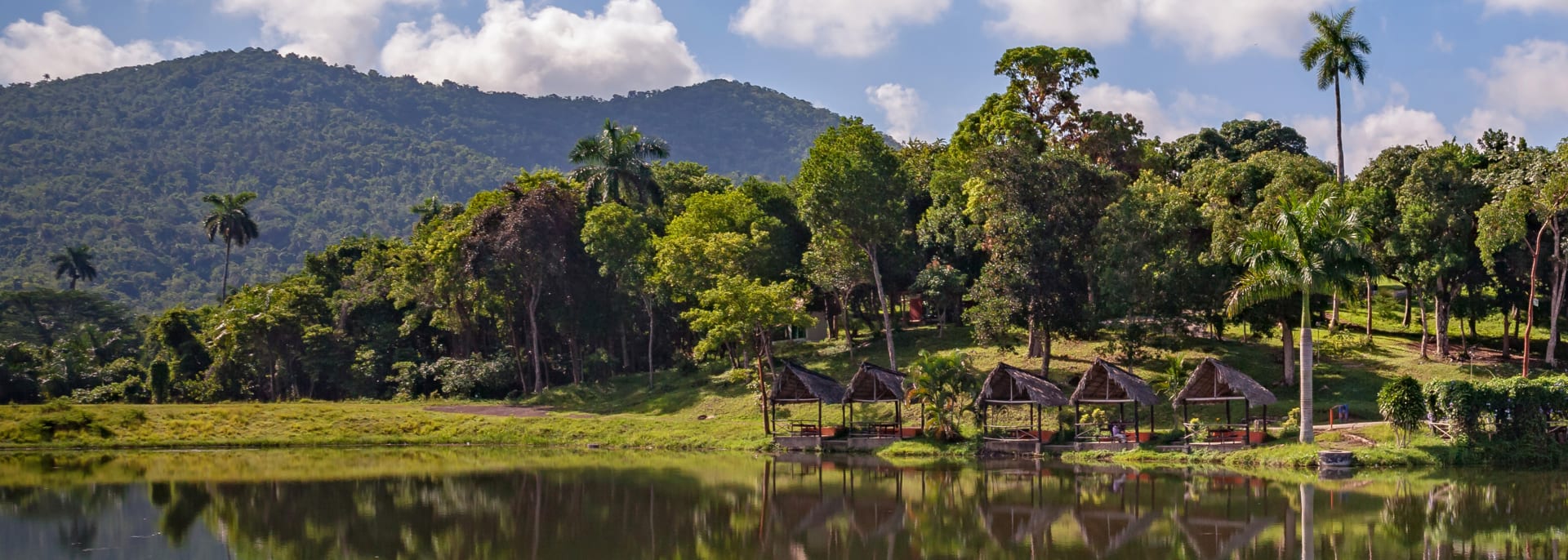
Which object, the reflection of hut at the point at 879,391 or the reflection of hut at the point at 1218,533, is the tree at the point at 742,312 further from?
the reflection of hut at the point at 1218,533

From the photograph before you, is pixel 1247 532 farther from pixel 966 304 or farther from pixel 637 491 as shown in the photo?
pixel 966 304

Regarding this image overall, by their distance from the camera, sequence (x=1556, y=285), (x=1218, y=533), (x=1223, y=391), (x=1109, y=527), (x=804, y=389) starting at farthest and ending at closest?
(x=804, y=389)
(x=1556, y=285)
(x=1223, y=391)
(x=1109, y=527)
(x=1218, y=533)

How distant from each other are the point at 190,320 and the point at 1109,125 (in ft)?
197

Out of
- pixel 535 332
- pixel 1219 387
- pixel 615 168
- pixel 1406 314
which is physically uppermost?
pixel 615 168

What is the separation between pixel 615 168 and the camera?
72.1 meters

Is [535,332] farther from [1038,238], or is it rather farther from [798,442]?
[1038,238]

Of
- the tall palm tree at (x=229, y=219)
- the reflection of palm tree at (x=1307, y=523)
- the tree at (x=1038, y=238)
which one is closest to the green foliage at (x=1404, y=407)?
the reflection of palm tree at (x=1307, y=523)

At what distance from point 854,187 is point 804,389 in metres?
10.6

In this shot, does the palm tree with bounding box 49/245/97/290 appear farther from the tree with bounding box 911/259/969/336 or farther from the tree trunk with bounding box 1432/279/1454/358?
the tree trunk with bounding box 1432/279/1454/358

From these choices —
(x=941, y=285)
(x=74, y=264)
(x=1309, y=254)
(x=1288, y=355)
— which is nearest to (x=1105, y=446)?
(x=1309, y=254)

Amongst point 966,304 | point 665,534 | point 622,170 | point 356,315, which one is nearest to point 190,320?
point 356,315

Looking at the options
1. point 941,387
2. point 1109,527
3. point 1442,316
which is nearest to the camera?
point 1109,527

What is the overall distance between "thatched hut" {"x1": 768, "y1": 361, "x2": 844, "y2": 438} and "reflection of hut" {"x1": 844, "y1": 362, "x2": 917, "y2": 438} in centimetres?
71

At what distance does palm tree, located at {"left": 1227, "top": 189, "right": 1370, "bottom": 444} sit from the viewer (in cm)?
3734
